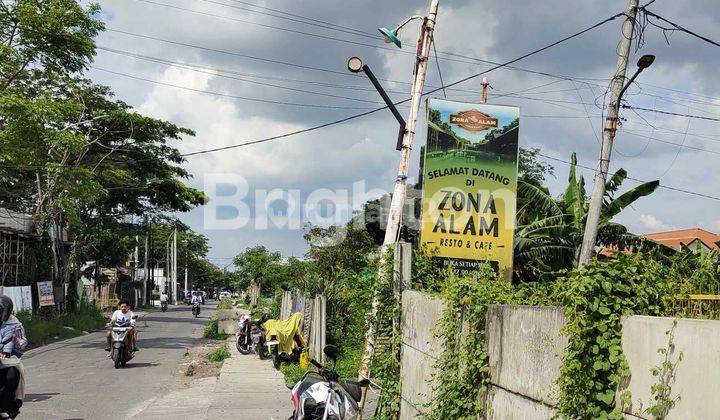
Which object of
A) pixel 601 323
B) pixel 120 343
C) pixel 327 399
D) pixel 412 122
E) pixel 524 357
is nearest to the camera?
pixel 601 323

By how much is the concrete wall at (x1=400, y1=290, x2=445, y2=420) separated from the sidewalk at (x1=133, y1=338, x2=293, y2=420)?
8.52ft

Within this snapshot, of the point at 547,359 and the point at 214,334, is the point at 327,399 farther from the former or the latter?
the point at 214,334

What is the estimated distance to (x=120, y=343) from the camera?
53.9 feet

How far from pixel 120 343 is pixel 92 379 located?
1944 millimetres

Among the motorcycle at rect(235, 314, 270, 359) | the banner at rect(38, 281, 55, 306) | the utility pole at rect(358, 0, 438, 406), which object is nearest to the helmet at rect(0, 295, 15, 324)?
the utility pole at rect(358, 0, 438, 406)

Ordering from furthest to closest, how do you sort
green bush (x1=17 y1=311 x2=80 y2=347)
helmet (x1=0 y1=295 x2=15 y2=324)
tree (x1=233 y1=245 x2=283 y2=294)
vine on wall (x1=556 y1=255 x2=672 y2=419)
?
1. tree (x1=233 y1=245 x2=283 y2=294)
2. green bush (x1=17 y1=311 x2=80 y2=347)
3. helmet (x1=0 y1=295 x2=15 y2=324)
4. vine on wall (x1=556 y1=255 x2=672 y2=419)

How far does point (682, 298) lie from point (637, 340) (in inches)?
17.8

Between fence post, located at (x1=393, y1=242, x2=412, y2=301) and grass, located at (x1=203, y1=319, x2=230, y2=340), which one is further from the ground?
fence post, located at (x1=393, y1=242, x2=412, y2=301)

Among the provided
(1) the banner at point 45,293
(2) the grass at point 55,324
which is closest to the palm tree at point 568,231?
(2) the grass at point 55,324

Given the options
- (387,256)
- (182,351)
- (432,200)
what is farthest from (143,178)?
(387,256)

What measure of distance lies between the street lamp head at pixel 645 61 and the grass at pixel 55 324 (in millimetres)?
18674

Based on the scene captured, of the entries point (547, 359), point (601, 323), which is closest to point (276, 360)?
point (547, 359)

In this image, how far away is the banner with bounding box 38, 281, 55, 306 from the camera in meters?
26.5

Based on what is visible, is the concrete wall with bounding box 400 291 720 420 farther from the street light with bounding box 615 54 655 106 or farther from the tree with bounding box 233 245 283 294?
the tree with bounding box 233 245 283 294
